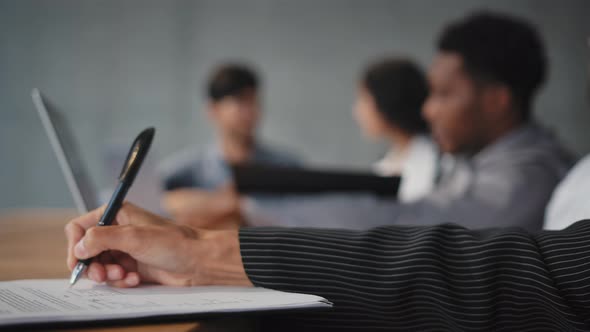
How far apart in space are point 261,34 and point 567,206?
3.73 meters

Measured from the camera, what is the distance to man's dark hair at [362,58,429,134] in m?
2.35

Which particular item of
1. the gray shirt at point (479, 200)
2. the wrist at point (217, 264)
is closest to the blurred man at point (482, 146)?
the gray shirt at point (479, 200)

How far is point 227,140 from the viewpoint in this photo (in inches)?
125

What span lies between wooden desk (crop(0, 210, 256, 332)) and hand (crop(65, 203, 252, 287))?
0.24 feet

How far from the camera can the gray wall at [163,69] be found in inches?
168

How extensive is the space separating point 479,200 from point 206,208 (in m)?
0.85

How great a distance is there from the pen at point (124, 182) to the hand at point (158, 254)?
0.04ft

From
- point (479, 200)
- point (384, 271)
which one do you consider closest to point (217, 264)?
point (384, 271)

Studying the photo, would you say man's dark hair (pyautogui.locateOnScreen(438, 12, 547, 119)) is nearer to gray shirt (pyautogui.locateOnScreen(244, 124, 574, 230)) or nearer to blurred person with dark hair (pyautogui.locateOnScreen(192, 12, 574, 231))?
blurred person with dark hair (pyautogui.locateOnScreen(192, 12, 574, 231))

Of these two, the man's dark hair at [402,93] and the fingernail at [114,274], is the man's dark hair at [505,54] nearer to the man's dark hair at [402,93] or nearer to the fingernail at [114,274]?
the man's dark hair at [402,93]

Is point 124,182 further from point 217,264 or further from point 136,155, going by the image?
point 217,264

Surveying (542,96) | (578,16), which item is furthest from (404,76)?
(578,16)

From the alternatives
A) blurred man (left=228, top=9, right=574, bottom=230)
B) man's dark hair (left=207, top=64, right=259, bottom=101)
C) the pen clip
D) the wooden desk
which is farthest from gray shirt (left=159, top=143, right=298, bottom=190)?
the pen clip

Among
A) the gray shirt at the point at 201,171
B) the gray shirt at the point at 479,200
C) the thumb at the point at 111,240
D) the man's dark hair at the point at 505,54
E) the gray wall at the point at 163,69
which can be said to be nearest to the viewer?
the thumb at the point at 111,240
